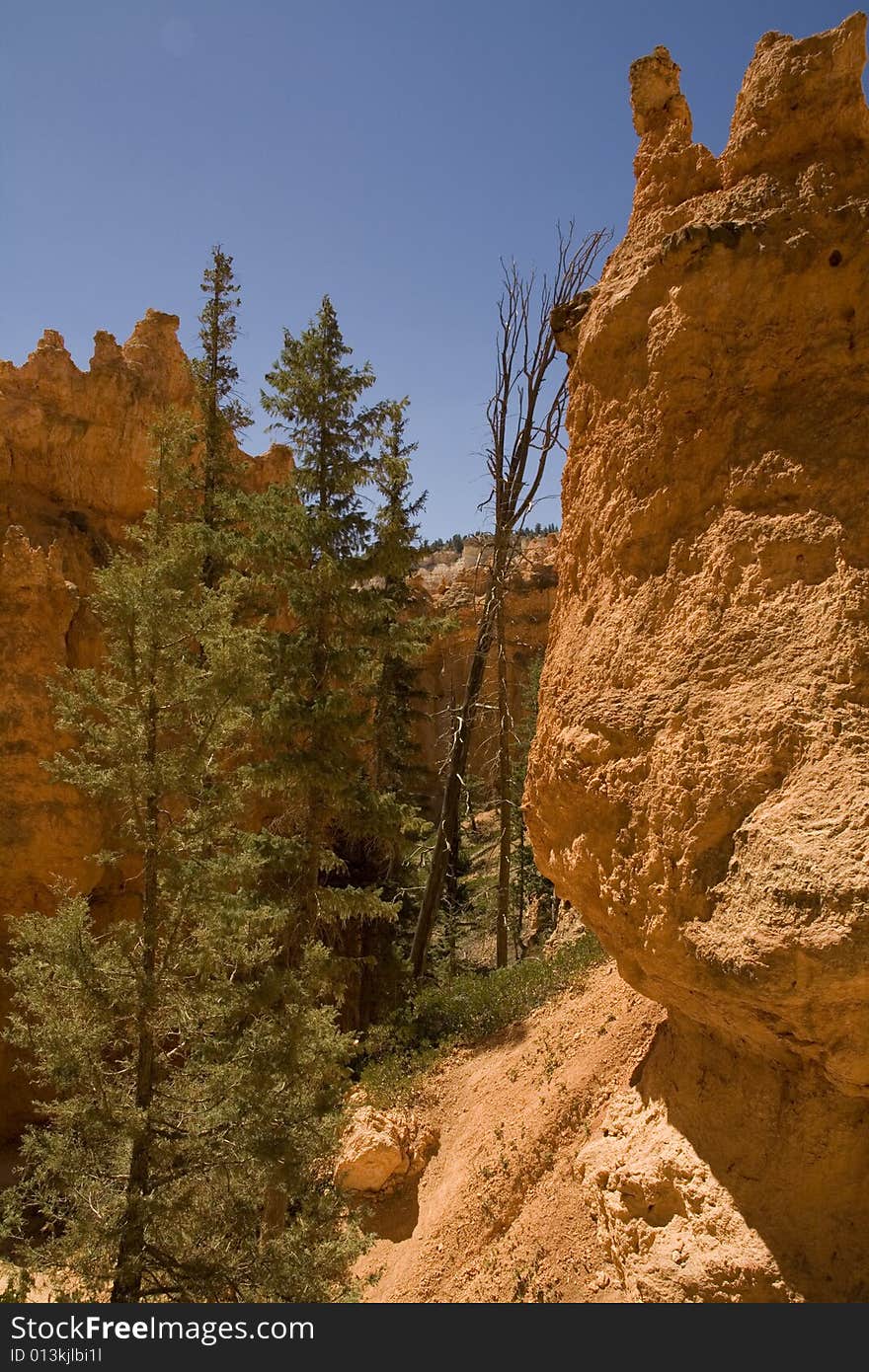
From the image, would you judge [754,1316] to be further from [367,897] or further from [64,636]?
[64,636]

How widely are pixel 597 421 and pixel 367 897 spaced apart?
21.8ft

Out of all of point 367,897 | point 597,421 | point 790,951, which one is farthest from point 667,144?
point 367,897

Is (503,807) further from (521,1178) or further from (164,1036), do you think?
(164,1036)

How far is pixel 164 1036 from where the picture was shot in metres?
6.79

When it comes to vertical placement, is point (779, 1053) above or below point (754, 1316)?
above

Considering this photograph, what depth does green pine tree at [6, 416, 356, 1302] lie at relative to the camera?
6168mm

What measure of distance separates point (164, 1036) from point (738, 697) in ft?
18.4

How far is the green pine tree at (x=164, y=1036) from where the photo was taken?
617cm

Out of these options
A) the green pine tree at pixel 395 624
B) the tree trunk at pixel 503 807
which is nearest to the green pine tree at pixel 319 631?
the green pine tree at pixel 395 624

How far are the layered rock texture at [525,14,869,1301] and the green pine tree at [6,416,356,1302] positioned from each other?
297cm

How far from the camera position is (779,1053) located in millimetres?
4465

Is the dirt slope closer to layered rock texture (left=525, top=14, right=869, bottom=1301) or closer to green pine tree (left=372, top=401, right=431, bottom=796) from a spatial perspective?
layered rock texture (left=525, top=14, right=869, bottom=1301)

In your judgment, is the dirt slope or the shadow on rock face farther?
the dirt slope

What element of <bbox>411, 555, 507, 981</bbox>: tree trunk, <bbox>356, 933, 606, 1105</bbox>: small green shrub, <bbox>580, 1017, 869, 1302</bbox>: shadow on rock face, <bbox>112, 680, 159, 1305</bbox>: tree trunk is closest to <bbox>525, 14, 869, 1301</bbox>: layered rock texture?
<bbox>580, 1017, 869, 1302</bbox>: shadow on rock face
